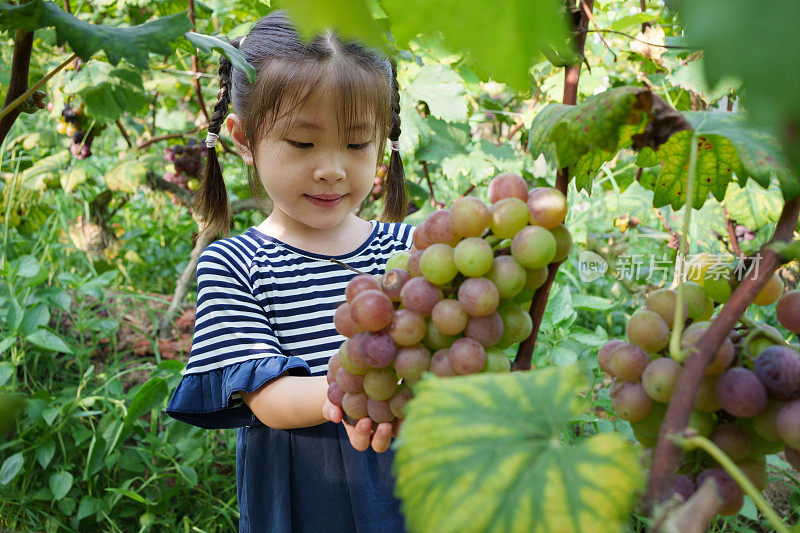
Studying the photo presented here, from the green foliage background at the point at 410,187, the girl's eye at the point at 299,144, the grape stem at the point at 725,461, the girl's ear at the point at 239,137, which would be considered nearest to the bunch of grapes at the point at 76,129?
the green foliage background at the point at 410,187

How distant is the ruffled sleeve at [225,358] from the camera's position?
42.4 inches

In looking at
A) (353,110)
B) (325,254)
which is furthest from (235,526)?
(353,110)

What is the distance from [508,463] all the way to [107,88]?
2.20 metres

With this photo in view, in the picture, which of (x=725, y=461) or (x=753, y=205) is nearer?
(x=725, y=461)

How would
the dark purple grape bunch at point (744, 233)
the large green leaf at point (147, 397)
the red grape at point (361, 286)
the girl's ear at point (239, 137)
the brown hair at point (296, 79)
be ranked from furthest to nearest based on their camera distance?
1. the dark purple grape bunch at point (744, 233)
2. the large green leaf at point (147, 397)
3. the girl's ear at point (239, 137)
4. the brown hair at point (296, 79)
5. the red grape at point (361, 286)

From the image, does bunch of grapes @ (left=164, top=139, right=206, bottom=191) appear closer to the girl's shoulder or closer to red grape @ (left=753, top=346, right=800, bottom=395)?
the girl's shoulder

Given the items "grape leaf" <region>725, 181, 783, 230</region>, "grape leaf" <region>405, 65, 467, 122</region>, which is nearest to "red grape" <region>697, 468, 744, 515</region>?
"grape leaf" <region>725, 181, 783, 230</region>

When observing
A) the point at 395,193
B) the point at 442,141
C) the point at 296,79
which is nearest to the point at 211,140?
the point at 296,79

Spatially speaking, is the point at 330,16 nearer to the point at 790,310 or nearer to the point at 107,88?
the point at 790,310

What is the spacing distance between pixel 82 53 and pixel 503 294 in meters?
0.60

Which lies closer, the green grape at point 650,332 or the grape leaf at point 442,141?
the green grape at point 650,332

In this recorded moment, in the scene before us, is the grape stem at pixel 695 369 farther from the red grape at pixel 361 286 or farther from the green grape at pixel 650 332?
the red grape at pixel 361 286

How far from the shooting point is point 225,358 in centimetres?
112

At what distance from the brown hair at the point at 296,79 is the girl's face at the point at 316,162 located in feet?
0.07
